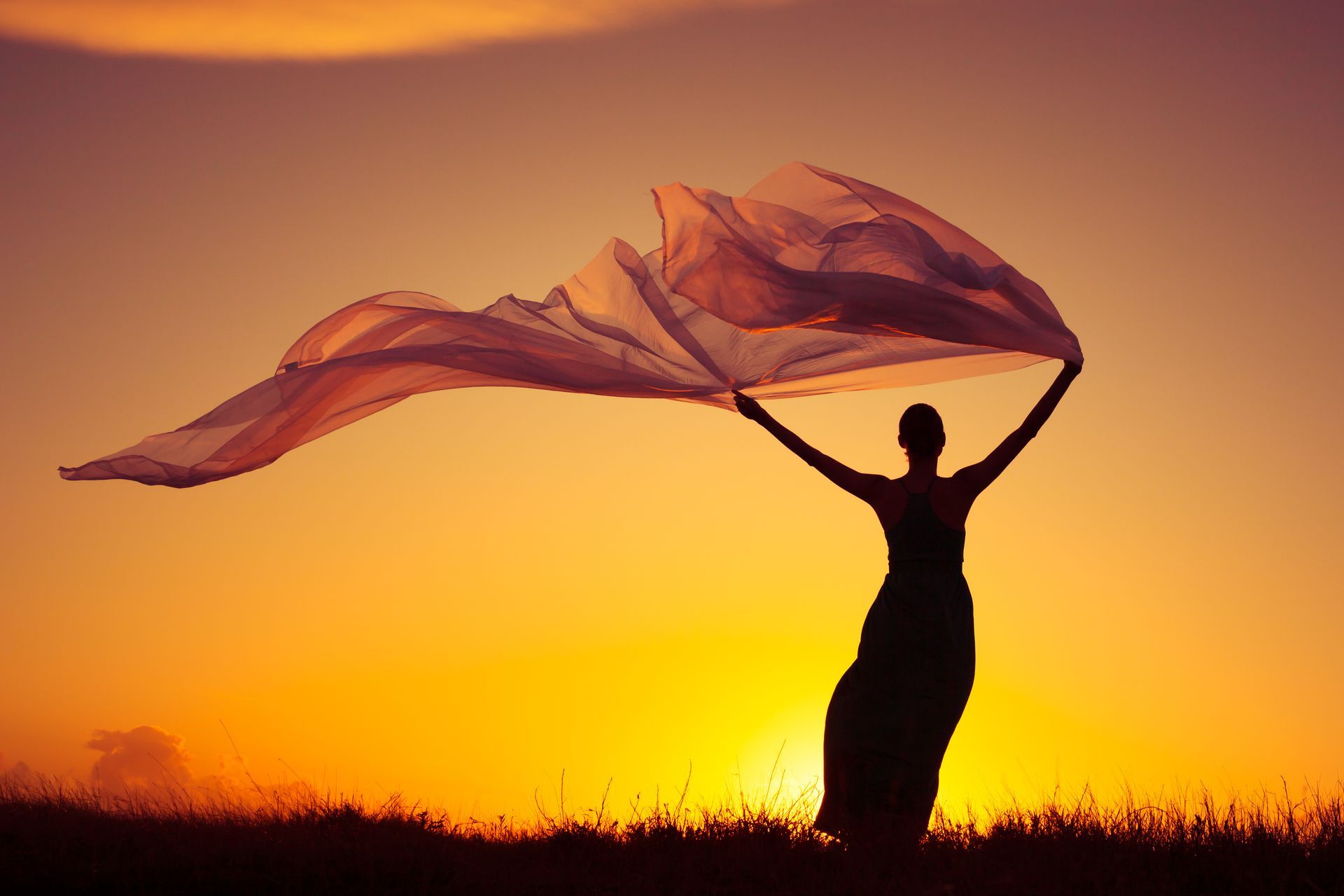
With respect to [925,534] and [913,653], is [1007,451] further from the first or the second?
[913,653]

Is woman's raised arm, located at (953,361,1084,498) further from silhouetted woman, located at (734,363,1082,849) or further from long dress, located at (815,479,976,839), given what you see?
long dress, located at (815,479,976,839)

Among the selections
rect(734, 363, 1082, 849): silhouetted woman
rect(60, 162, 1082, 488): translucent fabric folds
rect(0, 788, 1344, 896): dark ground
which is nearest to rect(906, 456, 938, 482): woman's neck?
rect(734, 363, 1082, 849): silhouetted woman

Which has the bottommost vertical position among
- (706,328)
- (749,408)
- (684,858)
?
(684,858)

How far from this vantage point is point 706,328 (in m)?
7.74

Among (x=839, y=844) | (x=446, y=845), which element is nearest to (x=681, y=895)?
(x=839, y=844)

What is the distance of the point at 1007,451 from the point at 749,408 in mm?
1598

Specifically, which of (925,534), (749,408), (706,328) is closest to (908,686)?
(925,534)

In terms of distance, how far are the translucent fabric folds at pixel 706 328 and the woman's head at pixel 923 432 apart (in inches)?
25.2

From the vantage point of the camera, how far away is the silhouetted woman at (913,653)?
6695 millimetres

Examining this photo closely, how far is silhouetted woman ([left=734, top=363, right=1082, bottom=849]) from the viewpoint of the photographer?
6695mm

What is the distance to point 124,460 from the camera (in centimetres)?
748

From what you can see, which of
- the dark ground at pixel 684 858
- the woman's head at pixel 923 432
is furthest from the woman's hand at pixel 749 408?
the dark ground at pixel 684 858

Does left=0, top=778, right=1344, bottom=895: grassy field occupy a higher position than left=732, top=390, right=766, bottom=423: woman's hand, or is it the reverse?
left=732, top=390, right=766, bottom=423: woman's hand

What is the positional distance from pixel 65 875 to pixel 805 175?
5.64 meters
